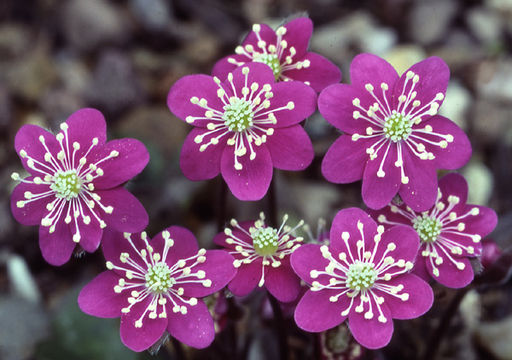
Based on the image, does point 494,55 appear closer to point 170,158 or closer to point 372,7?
point 372,7

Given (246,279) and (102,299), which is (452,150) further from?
(102,299)

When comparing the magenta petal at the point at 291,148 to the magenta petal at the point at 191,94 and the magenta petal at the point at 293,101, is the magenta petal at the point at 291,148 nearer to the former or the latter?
the magenta petal at the point at 293,101

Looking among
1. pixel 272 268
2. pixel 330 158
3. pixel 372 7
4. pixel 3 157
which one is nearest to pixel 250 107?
pixel 330 158

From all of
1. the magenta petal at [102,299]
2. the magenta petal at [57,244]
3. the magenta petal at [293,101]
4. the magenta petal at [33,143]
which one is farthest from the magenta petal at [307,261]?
the magenta petal at [33,143]

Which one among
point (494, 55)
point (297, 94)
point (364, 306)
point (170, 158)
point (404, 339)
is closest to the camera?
point (364, 306)

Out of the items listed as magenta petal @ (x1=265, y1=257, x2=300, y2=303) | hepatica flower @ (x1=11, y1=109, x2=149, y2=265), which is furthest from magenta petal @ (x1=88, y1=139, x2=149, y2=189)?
magenta petal @ (x1=265, y1=257, x2=300, y2=303)

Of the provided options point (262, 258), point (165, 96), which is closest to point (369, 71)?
point (262, 258)
